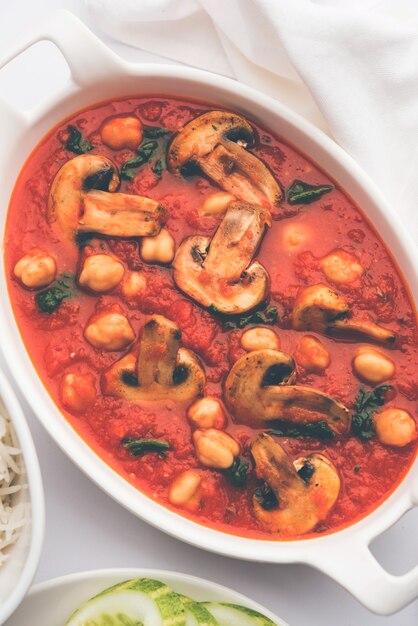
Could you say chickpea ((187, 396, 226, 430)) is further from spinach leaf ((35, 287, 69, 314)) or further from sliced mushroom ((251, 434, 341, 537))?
spinach leaf ((35, 287, 69, 314))

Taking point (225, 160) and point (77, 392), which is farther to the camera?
point (225, 160)

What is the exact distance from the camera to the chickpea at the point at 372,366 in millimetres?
3381

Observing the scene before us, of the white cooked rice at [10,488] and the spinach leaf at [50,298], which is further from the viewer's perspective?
the spinach leaf at [50,298]

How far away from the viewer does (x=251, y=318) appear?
345cm

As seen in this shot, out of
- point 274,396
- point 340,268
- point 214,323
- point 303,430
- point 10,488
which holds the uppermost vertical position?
point 340,268

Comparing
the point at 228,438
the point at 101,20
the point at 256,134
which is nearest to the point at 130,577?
the point at 228,438

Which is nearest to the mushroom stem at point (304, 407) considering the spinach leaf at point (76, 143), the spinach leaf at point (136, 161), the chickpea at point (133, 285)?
the chickpea at point (133, 285)

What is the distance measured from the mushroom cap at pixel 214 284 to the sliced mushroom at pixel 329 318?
149mm

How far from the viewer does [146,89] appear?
139 inches

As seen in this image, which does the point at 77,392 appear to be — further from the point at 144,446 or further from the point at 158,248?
the point at 158,248

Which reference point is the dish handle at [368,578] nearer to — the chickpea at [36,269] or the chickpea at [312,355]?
the chickpea at [312,355]

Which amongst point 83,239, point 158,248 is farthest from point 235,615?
point 83,239

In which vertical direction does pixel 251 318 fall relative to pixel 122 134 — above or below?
below

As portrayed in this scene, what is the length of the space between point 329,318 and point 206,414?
554 mm
